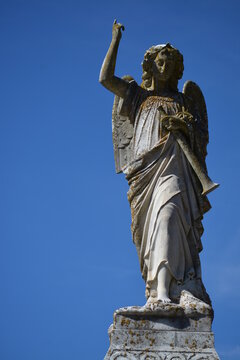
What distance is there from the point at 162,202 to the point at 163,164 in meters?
0.68

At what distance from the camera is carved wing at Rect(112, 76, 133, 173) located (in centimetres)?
1153

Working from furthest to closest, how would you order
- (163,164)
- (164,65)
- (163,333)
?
(164,65) → (163,164) → (163,333)

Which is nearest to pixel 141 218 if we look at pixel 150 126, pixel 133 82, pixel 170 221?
pixel 170 221

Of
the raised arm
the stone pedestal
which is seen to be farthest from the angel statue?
the stone pedestal

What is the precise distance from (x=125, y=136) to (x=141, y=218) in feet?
5.69

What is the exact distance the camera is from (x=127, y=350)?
9289mm

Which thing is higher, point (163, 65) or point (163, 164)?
point (163, 65)

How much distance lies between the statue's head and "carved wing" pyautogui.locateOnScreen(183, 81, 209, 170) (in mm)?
371

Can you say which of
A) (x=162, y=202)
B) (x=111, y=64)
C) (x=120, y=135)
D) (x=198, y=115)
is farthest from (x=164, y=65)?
(x=162, y=202)

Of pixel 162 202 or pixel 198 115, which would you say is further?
pixel 198 115

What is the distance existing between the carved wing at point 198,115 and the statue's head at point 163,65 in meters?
0.37

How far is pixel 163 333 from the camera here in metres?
9.38

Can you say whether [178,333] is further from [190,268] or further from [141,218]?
[141,218]

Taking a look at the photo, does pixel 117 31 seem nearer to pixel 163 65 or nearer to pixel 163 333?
pixel 163 65
